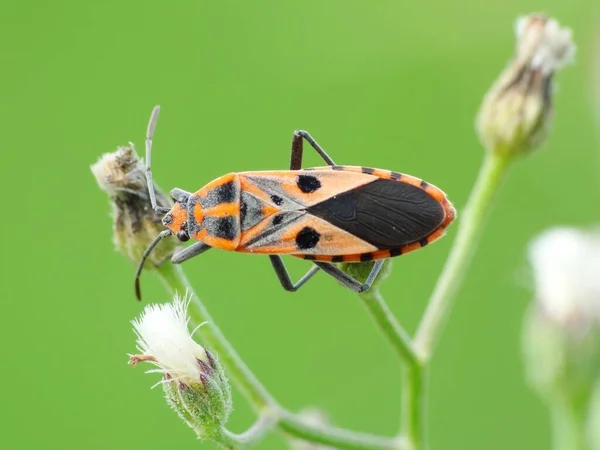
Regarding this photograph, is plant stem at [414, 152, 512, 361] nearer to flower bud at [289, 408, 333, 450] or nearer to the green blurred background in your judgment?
flower bud at [289, 408, 333, 450]

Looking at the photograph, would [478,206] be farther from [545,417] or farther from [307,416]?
[545,417]

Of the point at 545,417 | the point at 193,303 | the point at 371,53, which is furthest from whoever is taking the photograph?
the point at 371,53

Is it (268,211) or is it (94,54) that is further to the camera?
(94,54)

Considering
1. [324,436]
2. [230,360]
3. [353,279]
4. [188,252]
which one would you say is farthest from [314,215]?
[324,436]

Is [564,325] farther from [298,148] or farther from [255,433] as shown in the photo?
[255,433]

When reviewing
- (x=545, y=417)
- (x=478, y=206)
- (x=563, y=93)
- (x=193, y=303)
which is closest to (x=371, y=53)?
(x=563, y=93)

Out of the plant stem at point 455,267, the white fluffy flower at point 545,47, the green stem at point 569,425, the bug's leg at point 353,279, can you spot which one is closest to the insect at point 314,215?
the bug's leg at point 353,279

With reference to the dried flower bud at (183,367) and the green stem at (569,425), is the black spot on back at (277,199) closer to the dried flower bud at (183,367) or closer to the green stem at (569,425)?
the dried flower bud at (183,367)
